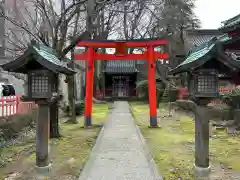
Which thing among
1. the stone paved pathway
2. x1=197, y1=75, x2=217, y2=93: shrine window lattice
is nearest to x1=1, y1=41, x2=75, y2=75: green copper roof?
the stone paved pathway

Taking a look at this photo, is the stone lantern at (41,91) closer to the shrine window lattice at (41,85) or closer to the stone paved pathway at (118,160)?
the shrine window lattice at (41,85)

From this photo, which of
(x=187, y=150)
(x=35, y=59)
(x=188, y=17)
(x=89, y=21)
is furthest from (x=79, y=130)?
(x=188, y=17)

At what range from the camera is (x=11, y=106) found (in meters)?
11.5

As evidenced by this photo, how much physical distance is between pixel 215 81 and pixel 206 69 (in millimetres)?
338

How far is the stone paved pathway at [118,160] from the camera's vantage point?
639cm

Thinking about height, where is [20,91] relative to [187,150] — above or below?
above

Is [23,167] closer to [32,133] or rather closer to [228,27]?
[32,133]

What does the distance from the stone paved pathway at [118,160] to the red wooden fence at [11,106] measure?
11.7 feet

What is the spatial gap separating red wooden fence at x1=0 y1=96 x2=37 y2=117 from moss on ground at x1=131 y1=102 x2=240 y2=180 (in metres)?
5.22

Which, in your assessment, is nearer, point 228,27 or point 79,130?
point 228,27

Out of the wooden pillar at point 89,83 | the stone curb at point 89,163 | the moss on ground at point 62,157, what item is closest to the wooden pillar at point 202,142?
the stone curb at point 89,163

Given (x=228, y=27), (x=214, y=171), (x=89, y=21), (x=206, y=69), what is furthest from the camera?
(x=89, y=21)

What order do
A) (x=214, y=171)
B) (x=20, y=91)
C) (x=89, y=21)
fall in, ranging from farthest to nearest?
(x=20, y=91)
(x=89, y=21)
(x=214, y=171)

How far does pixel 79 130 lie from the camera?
514 inches
